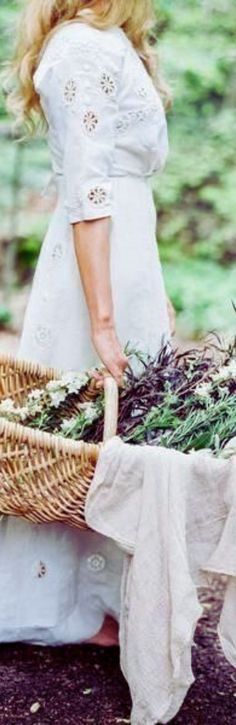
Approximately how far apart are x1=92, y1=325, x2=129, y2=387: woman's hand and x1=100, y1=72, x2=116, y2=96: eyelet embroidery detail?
0.48 metres

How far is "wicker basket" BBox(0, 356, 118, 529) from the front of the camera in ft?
6.87

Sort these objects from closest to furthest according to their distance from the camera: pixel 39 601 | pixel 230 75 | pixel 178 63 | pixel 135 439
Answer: pixel 135 439 → pixel 39 601 → pixel 178 63 → pixel 230 75

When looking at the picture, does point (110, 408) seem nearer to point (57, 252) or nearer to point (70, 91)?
point (57, 252)

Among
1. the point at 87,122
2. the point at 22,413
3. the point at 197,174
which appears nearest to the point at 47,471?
the point at 22,413

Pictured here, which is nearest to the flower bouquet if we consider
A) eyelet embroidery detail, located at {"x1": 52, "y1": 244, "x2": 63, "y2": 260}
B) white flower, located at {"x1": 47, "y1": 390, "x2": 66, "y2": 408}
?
white flower, located at {"x1": 47, "y1": 390, "x2": 66, "y2": 408}

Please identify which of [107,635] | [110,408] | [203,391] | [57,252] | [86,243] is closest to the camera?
[110,408]

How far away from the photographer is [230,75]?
6547 mm

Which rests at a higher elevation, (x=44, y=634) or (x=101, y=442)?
(x=101, y=442)

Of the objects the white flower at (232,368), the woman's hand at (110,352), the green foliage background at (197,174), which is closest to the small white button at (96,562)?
the woman's hand at (110,352)

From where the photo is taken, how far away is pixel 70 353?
2.60 m

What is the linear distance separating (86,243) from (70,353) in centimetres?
32

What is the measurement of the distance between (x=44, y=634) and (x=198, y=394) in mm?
760

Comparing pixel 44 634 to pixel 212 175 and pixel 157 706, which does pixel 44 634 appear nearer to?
pixel 157 706

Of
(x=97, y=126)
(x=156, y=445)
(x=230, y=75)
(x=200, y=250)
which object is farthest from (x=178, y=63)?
(x=156, y=445)
